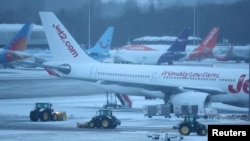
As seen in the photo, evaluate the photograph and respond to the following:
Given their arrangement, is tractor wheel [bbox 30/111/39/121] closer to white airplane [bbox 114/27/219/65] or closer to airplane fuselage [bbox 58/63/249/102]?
airplane fuselage [bbox 58/63/249/102]

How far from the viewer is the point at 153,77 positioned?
34.2m

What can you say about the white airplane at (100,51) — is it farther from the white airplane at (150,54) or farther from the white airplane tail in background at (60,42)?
the white airplane tail in background at (60,42)

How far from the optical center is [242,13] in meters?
28.4

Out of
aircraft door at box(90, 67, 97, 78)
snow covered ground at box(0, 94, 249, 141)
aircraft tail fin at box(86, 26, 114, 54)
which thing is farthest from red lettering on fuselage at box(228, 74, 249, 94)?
aircraft tail fin at box(86, 26, 114, 54)

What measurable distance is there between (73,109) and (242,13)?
9.54 metres

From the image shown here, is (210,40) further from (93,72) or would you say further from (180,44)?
(180,44)

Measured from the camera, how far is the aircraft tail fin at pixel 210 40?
3856 cm

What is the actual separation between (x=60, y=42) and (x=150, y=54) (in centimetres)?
2728

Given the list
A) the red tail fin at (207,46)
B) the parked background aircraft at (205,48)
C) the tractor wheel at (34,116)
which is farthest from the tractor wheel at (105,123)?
the parked background aircraft at (205,48)

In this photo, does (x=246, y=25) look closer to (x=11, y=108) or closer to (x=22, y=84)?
(x=11, y=108)

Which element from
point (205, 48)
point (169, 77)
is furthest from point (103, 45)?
point (169, 77)

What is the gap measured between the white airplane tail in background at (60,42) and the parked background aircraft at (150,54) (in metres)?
23.7

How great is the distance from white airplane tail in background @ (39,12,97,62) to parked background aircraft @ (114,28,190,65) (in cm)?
2371

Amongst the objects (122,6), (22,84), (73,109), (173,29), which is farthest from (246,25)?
(22,84)
